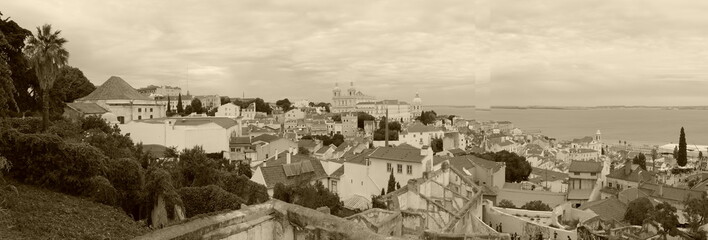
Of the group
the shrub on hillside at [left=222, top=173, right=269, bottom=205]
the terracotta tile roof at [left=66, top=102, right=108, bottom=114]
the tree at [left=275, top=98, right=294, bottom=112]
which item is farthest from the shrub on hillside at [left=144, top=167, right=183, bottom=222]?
the tree at [left=275, top=98, right=294, bottom=112]

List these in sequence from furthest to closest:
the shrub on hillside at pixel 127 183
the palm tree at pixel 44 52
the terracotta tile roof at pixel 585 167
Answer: the terracotta tile roof at pixel 585 167
the palm tree at pixel 44 52
the shrub on hillside at pixel 127 183

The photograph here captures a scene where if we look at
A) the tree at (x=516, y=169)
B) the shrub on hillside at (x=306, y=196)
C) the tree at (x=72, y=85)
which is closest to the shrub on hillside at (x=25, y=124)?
the shrub on hillside at (x=306, y=196)

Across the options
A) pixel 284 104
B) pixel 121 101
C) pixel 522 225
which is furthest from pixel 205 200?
pixel 284 104

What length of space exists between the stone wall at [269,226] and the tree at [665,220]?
19.4 m

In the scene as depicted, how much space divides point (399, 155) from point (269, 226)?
27.1 meters

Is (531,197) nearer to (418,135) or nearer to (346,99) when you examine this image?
(418,135)

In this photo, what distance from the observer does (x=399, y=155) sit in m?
32.0

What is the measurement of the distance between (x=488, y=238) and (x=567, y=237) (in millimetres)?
6666

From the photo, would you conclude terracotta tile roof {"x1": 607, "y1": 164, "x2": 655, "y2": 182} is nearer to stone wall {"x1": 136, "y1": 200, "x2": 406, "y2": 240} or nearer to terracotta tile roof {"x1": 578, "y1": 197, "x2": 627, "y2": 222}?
terracotta tile roof {"x1": 578, "y1": 197, "x2": 627, "y2": 222}

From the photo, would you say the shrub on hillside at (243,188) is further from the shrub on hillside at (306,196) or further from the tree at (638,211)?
the tree at (638,211)

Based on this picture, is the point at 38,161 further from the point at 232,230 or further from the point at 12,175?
the point at 232,230

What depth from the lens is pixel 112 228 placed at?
984cm

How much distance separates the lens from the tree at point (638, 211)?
23328 millimetres

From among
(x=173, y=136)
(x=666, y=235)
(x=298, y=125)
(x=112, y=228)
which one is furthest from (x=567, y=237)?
(x=298, y=125)
